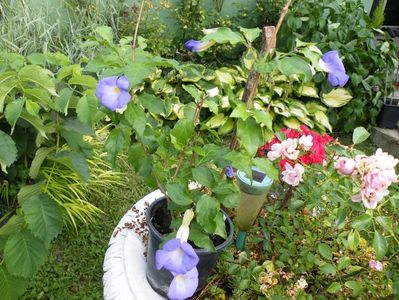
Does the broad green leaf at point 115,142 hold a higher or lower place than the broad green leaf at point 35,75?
lower

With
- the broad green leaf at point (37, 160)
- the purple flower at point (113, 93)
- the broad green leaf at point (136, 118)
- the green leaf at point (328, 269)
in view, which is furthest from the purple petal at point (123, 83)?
the green leaf at point (328, 269)

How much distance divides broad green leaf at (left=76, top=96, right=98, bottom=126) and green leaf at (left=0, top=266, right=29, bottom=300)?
0.75 m

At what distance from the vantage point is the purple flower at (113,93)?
1.04 m

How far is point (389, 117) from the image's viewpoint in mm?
3910

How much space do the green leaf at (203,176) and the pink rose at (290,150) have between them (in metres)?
0.33

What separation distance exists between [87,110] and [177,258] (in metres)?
0.60

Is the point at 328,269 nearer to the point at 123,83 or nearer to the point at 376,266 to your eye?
the point at 376,266

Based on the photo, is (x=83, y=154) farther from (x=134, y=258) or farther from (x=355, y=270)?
(x=355, y=270)

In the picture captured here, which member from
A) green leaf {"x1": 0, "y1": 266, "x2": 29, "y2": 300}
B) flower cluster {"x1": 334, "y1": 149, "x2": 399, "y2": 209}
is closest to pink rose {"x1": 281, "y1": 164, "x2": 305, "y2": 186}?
flower cluster {"x1": 334, "y1": 149, "x2": 399, "y2": 209}

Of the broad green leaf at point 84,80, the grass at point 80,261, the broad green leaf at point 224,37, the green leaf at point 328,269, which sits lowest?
the grass at point 80,261

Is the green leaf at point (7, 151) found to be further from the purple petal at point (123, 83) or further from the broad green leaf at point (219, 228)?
the broad green leaf at point (219, 228)

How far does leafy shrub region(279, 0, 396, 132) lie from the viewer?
3.63 metres

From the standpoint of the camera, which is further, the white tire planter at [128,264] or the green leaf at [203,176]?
the white tire planter at [128,264]

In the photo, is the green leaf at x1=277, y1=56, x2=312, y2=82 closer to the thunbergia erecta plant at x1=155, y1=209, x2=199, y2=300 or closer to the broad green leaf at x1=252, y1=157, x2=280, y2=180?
the broad green leaf at x1=252, y1=157, x2=280, y2=180
